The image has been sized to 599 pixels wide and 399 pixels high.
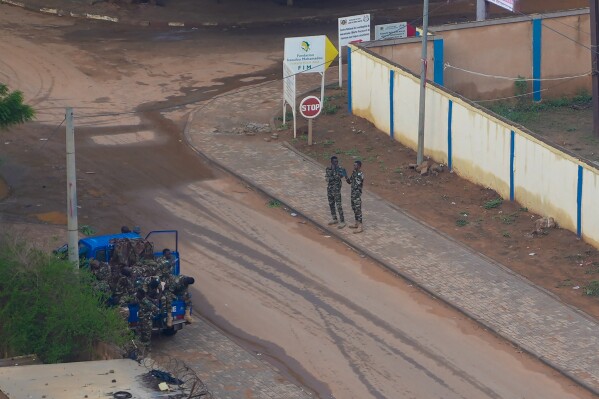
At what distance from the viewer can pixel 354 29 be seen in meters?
35.1

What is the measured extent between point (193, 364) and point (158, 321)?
932 mm

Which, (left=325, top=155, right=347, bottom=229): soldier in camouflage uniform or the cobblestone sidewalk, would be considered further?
(left=325, top=155, right=347, bottom=229): soldier in camouflage uniform

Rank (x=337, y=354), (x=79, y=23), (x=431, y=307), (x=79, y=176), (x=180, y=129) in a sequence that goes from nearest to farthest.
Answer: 1. (x=337, y=354)
2. (x=431, y=307)
3. (x=79, y=176)
4. (x=180, y=129)
5. (x=79, y=23)

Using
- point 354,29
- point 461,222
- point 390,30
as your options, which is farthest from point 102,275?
point 390,30

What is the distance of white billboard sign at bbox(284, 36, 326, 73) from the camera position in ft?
107

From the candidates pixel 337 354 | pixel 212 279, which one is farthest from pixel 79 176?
pixel 337 354

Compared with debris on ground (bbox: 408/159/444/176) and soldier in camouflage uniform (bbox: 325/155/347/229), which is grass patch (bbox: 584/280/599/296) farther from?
debris on ground (bbox: 408/159/444/176)

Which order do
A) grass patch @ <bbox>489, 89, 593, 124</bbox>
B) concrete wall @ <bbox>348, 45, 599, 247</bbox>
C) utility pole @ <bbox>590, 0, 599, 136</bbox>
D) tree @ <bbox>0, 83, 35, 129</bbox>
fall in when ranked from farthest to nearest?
grass patch @ <bbox>489, 89, 593, 124</bbox> → utility pole @ <bbox>590, 0, 599, 136</bbox> → concrete wall @ <bbox>348, 45, 599, 247</bbox> → tree @ <bbox>0, 83, 35, 129</bbox>

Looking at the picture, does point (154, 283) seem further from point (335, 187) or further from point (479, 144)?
point (479, 144)

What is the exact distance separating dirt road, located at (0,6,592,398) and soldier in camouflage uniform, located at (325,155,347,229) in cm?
60

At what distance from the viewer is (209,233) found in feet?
84.3

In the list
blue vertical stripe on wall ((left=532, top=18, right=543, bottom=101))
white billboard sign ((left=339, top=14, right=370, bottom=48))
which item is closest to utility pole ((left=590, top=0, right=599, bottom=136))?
blue vertical stripe on wall ((left=532, top=18, right=543, bottom=101))

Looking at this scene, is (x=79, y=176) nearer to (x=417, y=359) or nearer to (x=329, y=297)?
(x=329, y=297)

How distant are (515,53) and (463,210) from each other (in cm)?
972
